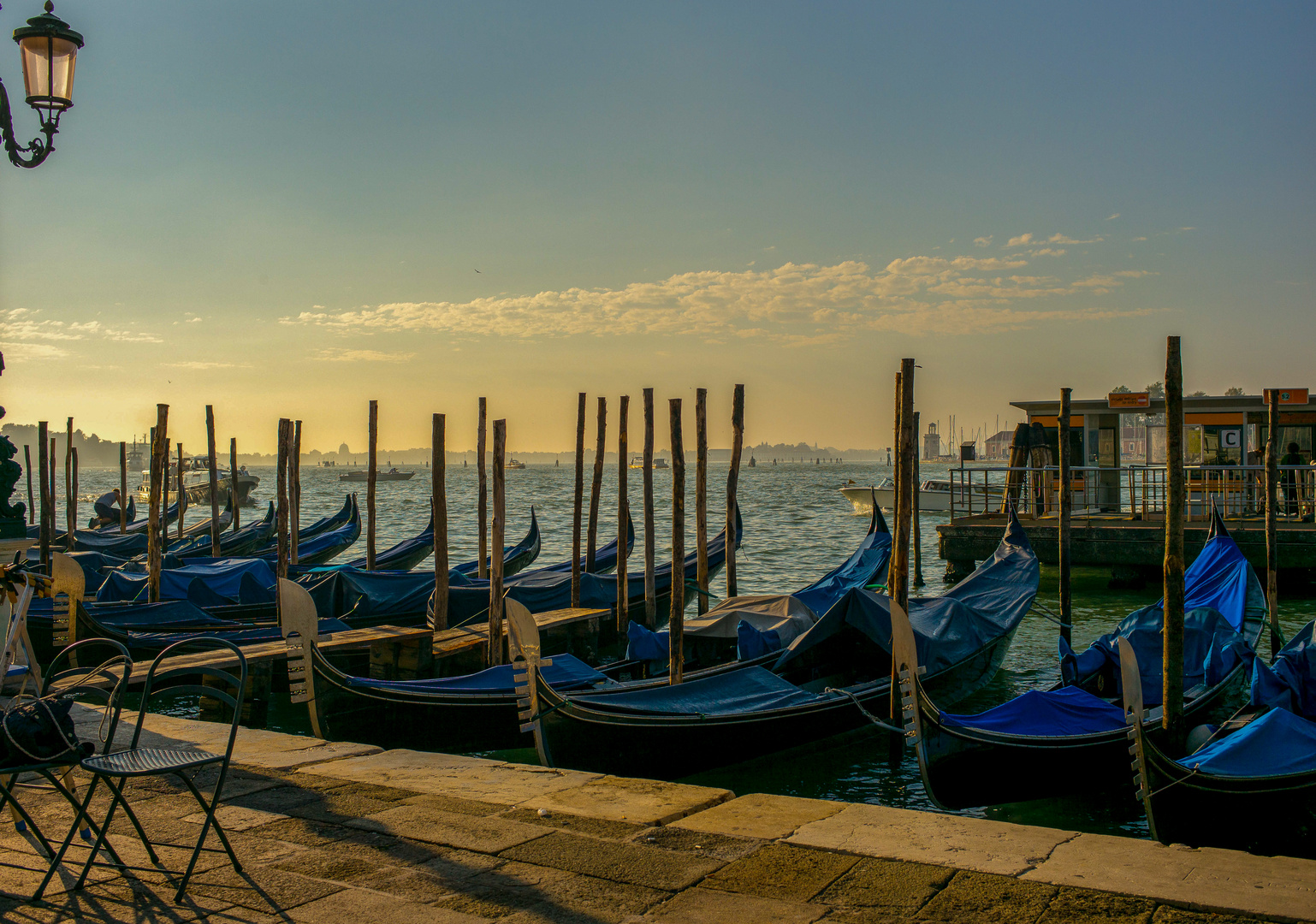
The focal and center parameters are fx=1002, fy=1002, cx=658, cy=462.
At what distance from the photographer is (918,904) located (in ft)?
9.70

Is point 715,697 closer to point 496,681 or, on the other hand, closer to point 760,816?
point 496,681

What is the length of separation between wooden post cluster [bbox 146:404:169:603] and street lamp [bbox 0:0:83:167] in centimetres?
763

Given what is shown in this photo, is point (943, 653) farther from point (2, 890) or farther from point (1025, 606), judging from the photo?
point (2, 890)

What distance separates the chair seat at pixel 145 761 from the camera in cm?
286

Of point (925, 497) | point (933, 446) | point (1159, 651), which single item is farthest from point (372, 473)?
point (933, 446)

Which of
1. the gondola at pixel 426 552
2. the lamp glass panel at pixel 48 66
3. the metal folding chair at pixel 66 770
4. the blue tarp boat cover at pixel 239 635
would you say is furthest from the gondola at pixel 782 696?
the gondola at pixel 426 552

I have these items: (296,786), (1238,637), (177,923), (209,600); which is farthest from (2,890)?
(209,600)

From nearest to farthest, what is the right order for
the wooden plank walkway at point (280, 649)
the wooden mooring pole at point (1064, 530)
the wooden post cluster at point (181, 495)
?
the wooden plank walkway at point (280, 649)
the wooden mooring pole at point (1064, 530)
the wooden post cluster at point (181, 495)

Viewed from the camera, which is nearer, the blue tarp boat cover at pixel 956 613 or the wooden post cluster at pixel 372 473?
the blue tarp boat cover at pixel 956 613

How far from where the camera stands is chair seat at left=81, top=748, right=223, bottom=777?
2.86 meters

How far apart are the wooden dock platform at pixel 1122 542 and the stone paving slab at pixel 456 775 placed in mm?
11292

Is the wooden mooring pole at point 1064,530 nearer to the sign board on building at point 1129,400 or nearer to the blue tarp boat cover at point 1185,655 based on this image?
the blue tarp boat cover at point 1185,655

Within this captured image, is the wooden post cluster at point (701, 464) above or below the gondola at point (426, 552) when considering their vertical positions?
above

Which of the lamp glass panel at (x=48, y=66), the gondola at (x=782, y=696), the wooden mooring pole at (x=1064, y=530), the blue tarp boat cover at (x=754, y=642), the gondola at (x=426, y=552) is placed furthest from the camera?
the gondola at (x=426, y=552)
